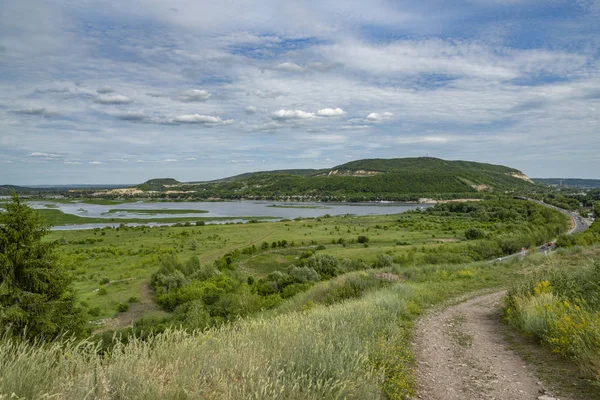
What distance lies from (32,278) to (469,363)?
15.0m

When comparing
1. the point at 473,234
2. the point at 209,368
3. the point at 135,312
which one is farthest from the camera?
the point at 473,234

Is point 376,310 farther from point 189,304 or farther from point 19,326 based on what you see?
point 189,304

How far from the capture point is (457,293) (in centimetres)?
1220

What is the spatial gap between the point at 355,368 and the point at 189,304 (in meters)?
Result: 22.7

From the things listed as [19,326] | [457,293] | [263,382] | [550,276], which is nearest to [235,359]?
[263,382]

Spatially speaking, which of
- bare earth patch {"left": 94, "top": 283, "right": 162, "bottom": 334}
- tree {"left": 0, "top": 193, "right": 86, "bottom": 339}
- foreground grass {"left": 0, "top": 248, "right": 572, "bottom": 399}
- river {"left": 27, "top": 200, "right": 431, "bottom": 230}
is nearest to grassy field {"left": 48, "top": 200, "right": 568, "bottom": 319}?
bare earth patch {"left": 94, "top": 283, "right": 162, "bottom": 334}

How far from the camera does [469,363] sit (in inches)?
220

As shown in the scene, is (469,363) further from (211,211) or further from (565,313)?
(211,211)

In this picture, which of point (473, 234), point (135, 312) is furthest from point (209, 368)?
point (473, 234)

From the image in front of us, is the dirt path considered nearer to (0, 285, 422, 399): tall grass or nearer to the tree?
(0, 285, 422, 399): tall grass

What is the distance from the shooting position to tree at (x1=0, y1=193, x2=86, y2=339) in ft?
41.1

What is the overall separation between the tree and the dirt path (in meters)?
12.6

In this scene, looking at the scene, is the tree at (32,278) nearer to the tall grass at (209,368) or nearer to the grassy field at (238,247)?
the grassy field at (238,247)

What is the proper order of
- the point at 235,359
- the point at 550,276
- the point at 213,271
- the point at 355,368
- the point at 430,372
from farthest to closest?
the point at 213,271 → the point at 550,276 → the point at 430,372 → the point at 355,368 → the point at 235,359
